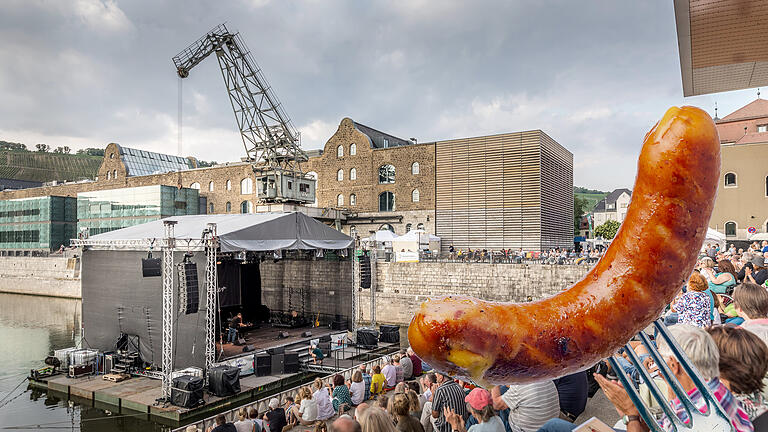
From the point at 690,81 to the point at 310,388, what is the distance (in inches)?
318

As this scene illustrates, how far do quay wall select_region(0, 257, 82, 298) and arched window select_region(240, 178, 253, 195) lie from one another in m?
14.1

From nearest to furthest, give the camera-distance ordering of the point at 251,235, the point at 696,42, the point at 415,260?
the point at 696,42, the point at 251,235, the point at 415,260

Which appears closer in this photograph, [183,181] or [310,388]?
[310,388]

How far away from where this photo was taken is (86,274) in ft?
52.9

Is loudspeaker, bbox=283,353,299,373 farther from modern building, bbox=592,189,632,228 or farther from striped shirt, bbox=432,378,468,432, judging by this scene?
modern building, bbox=592,189,632,228

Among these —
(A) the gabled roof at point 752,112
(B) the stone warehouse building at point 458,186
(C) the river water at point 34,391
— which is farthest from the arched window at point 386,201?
(A) the gabled roof at point 752,112

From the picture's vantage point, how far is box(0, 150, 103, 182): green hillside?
3602 inches

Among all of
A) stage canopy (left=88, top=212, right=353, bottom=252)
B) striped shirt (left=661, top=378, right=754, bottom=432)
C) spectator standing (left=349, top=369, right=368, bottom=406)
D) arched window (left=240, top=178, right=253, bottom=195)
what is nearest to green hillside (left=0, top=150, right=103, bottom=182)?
arched window (left=240, top=178, right=253, bottom=195)

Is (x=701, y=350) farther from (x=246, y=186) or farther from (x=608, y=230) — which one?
(x=608, y=230)

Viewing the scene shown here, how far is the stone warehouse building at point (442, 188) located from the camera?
3238 cm

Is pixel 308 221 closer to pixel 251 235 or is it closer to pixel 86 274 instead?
pixel 251 235

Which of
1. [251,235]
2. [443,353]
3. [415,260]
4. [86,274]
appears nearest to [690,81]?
[443,353]

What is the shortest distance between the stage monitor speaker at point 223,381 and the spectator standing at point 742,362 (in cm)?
1184

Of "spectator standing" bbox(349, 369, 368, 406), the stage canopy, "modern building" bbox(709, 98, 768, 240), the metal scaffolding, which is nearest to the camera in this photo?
"spectator standing" bbox(349, 369, 368, 406)
